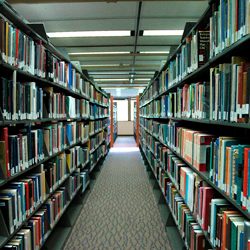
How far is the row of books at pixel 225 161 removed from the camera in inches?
45.6

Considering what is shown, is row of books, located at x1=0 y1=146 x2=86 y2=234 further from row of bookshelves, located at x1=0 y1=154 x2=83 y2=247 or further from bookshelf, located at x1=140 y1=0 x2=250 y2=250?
bookshelf, located at x1=140 y1=0 x2=250 y2=250

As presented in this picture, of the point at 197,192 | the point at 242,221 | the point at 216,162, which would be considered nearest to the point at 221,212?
the point at 242,221

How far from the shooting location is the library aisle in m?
2.68

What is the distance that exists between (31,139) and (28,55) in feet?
2.23

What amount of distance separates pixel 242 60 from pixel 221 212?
878 mm

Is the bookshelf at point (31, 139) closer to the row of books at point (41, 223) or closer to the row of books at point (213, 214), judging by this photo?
the row of books at point (41, 223)

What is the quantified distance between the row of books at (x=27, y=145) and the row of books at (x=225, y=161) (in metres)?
1.33

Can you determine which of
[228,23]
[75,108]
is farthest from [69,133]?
[228,23]

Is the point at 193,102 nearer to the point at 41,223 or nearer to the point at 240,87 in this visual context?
the point at 240,87

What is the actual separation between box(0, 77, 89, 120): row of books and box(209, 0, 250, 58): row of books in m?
1.35

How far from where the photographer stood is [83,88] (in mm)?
4289

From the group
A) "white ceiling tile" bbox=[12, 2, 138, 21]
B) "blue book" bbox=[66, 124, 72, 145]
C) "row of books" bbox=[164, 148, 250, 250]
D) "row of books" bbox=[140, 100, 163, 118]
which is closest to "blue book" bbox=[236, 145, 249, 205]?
"row of books" bbox=[164, 148, 250, 250]

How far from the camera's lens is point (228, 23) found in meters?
1.32

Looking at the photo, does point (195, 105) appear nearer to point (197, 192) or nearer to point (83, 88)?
point (197, 192)
